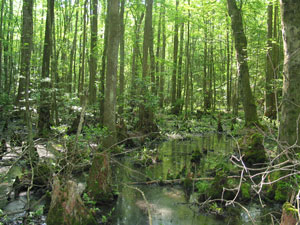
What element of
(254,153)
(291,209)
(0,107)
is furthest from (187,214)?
(0,107)

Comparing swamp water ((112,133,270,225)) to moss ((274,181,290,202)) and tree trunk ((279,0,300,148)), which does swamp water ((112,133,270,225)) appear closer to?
moss ((274,181,290,202))

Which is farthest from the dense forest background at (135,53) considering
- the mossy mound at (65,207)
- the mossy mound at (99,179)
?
the mossy mound at (65,207)

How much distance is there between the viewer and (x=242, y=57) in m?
9.79

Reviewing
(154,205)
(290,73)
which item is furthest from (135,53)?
(290,73)

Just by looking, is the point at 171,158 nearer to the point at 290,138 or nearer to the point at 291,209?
the point at 290,138

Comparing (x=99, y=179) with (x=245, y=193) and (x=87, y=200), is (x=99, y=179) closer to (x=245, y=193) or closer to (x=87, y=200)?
(x=87, y=200)

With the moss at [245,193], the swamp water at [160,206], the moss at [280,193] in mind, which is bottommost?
the swamp water at [160,206]

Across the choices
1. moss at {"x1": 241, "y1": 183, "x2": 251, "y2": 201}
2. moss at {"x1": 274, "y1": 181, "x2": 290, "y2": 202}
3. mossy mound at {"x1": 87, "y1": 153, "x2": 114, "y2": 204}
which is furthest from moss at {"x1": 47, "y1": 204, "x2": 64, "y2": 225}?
moss at {"x1": 274, "y1": 181, "x2": 290, "y2": 202}

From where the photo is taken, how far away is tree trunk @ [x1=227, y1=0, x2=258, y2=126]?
9.88 metres

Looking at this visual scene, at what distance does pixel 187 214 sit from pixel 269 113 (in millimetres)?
12177

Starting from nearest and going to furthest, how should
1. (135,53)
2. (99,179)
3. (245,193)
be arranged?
1. (99,179)
2. (245,193)
3. (135,53)

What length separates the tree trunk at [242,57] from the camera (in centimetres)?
988

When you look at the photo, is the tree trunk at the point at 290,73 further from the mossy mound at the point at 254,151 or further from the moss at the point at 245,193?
the mossy mound at the point at 254,151

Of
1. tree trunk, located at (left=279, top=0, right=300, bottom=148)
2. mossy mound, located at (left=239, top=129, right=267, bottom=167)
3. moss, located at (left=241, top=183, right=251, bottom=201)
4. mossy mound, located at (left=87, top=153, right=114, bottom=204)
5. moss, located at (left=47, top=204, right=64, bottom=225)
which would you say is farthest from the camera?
Result: mossy mound, located at (left=239, top=129, right=267, bottom=167)
